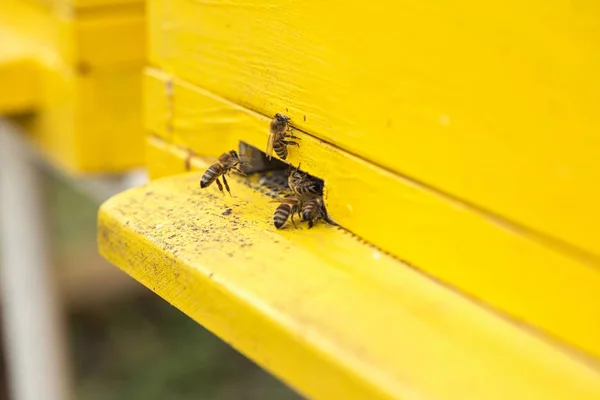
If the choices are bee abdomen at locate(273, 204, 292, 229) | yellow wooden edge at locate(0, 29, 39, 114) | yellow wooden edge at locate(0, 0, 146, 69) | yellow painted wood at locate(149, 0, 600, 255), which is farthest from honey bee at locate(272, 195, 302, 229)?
yellow wooden edge at locate(0, 29, 39, 114)

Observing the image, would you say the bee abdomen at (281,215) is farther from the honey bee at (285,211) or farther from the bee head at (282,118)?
the bee head at (282,118)

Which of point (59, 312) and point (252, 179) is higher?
point (252, 179)

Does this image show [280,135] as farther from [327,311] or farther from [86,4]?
[86,4]

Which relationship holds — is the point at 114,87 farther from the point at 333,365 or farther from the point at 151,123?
the point at 333,365

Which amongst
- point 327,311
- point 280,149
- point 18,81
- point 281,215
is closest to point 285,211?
point 281,215

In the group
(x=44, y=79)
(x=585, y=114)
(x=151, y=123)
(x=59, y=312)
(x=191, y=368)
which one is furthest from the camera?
(x=191, y=368)

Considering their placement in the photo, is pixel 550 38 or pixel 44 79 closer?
pixel 550 38

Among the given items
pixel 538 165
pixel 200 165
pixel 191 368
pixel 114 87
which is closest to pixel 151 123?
pixel 200 165

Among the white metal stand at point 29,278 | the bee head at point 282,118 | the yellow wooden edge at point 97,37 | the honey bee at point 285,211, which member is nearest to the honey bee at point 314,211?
the honey bee at point 285,211
